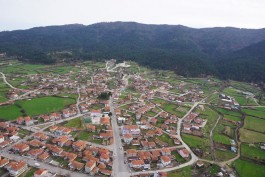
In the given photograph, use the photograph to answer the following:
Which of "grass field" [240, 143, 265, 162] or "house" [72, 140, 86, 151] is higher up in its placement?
"house" [72, 140, 86, 151]

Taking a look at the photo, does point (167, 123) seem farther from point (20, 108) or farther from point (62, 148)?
point (20, 108)

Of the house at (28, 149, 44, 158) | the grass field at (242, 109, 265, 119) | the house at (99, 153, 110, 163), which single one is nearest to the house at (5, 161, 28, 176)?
the house at (28, 149, 44, 158)

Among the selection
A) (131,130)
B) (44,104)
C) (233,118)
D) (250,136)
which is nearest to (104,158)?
(131,130)

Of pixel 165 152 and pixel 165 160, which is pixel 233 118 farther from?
pixel 165 160

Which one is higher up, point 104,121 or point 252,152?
point 104,121

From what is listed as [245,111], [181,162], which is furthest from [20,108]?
[245,111]

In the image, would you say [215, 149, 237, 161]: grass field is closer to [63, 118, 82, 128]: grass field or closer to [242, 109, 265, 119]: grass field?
[242, 109, 265, 119]: grass field
